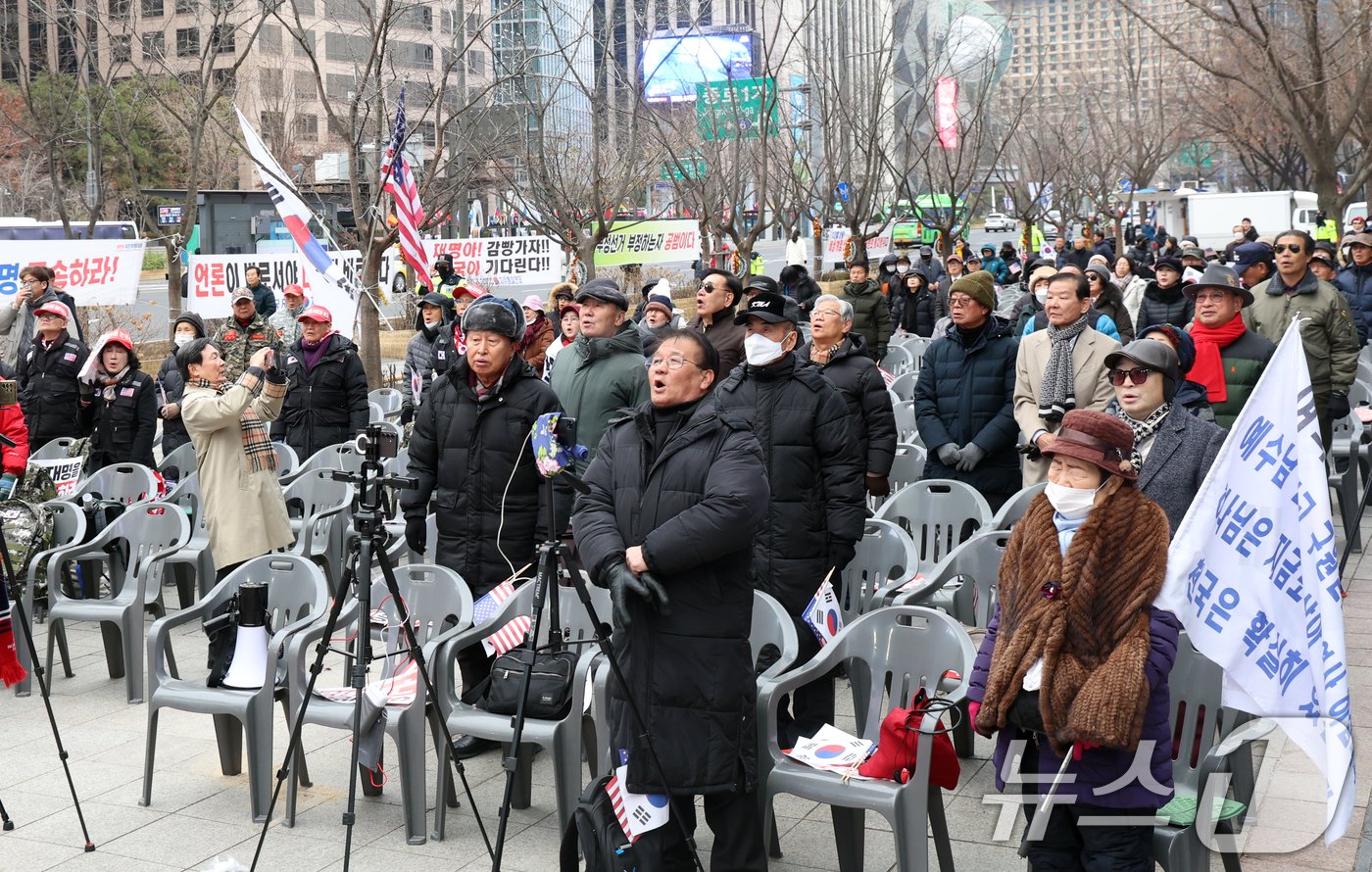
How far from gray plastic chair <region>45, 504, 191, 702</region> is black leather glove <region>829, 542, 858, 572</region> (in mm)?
3587

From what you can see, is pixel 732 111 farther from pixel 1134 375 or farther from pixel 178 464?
pixel 1134 375

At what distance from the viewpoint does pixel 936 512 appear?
7.47 meters

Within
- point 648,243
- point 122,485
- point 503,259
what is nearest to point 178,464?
point 122,485

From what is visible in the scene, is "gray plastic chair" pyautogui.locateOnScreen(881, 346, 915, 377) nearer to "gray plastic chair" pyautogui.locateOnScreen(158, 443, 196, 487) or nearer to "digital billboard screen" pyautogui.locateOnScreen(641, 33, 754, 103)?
"digital billboard screen" pyautogui.locateOnScreen(641, 33, 754, 103)

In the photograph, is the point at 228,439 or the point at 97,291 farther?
the point at 97,291

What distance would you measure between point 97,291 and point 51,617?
8.80 meters

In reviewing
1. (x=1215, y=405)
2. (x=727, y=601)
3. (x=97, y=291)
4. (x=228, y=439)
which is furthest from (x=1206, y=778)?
(x=97, y=291)

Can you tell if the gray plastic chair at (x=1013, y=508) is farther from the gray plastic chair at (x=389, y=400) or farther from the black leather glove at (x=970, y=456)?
the gray plastic chair at (x=389, y=400)

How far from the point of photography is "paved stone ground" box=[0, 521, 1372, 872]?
5219mm

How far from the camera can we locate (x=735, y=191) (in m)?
23.2

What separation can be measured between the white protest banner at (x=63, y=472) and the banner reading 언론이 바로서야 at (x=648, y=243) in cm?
1482

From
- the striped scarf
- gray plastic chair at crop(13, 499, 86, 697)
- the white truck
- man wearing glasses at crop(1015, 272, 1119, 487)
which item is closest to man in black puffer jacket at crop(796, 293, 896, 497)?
man wearing glasses at crop(1015, 272, 1119, 487)

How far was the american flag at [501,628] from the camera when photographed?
228 inches

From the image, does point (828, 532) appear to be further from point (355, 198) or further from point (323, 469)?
point (355, 198)
